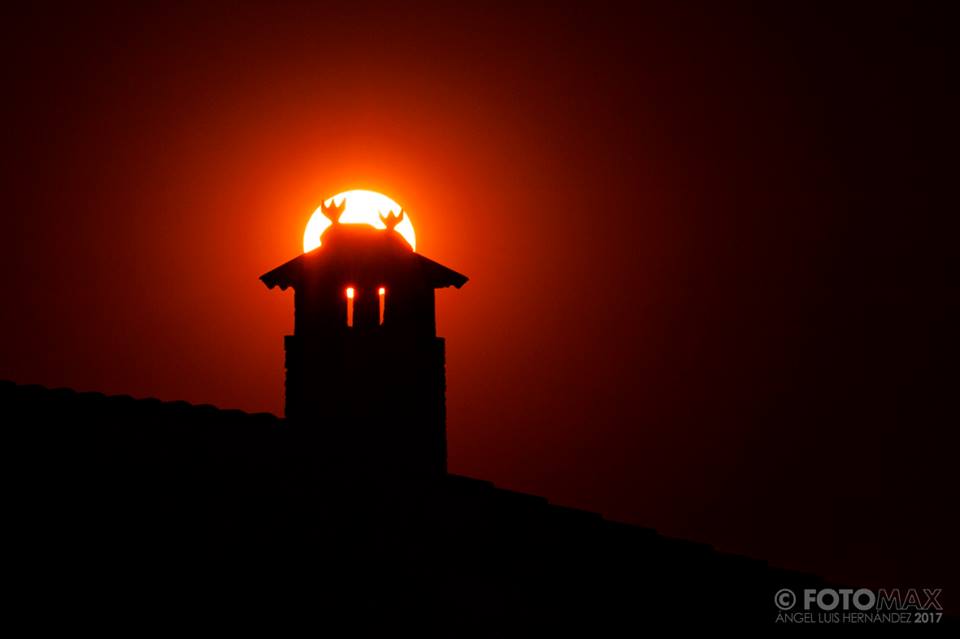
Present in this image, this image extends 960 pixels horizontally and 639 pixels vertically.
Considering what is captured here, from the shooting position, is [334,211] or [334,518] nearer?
[334,518]

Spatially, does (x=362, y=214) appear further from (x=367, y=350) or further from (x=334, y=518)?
(x=334, y=518)

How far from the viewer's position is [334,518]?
5.55 meters

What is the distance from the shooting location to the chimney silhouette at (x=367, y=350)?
7.14 m

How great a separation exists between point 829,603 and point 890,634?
1.49ft

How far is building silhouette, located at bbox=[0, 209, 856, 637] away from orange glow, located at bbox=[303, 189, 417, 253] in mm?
174
